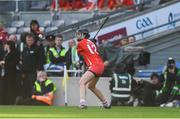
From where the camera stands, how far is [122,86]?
886 inches

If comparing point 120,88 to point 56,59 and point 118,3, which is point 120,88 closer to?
point 56,59

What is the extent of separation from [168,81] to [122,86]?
127 cm

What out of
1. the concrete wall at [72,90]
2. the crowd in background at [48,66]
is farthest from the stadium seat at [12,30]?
the concrete wall at [72,90]

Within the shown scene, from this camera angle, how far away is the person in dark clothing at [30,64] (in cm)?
2252

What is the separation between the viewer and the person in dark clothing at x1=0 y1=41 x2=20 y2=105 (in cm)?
2272

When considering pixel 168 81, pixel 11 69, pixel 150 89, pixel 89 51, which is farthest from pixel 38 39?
pixel 168 81

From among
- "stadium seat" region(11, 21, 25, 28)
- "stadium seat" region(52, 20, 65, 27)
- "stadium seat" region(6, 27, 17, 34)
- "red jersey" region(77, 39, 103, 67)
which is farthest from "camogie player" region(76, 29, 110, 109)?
"stadium seat" region(11, 21, 25, 28)

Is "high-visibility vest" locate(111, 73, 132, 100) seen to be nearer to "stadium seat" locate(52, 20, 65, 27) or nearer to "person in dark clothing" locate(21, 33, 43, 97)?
"person in dark clothing" locate(21, 33, 43, 97)

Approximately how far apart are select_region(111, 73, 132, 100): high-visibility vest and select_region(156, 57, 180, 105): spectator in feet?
2.91

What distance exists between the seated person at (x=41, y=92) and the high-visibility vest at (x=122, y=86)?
1.73 metres

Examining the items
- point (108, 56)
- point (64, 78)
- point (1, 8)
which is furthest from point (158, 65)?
point (1, 8)

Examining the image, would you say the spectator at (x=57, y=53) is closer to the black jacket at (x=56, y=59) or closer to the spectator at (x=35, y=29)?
the black jacket at (x=56, y=59)

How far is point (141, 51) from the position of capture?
25203 millimetres

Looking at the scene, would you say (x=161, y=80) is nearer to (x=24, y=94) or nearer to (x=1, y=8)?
(x=24, y=94)
